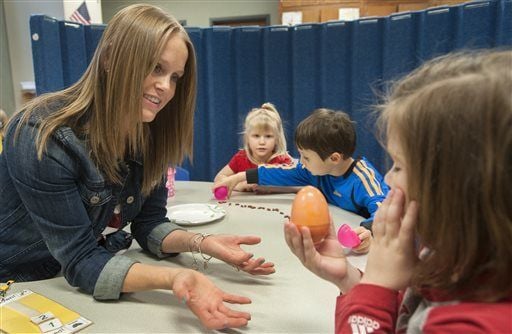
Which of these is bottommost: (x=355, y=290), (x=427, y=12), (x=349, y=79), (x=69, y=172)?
(x=355, y=290)

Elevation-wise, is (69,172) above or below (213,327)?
above

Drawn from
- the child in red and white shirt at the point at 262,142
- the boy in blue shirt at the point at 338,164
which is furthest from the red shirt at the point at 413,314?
the child in red and white shirt at the point at 262,142

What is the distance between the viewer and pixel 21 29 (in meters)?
5.10

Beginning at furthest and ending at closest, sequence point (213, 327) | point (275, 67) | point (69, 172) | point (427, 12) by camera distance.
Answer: point (275, 67) → point (427, 12) → point (69, 172) → point (213, 327)

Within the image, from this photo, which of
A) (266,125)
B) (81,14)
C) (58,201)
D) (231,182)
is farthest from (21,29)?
(58,201)

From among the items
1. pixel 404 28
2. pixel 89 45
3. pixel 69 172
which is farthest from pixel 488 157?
pixel 89 45

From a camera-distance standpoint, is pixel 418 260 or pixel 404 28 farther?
pixel 404 28

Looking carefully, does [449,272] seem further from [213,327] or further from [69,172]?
[69,172]

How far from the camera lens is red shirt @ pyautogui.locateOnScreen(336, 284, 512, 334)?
1.52 feet

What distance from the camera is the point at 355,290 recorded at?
609 mm

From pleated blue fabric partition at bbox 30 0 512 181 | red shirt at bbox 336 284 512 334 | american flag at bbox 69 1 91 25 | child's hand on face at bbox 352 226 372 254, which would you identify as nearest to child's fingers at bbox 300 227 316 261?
red shirt at bbox 336 284 512 334

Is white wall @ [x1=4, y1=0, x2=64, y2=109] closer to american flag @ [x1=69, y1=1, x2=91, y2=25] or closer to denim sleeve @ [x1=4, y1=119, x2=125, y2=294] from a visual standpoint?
american flag @ [x1=69, y1=1, x2=91, y2=25]

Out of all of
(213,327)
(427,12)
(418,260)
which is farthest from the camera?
(427,12)

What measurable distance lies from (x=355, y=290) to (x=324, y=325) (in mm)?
180
